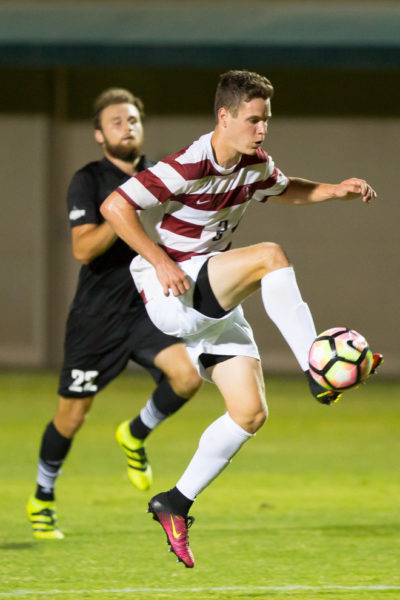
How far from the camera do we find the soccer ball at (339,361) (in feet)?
13.0

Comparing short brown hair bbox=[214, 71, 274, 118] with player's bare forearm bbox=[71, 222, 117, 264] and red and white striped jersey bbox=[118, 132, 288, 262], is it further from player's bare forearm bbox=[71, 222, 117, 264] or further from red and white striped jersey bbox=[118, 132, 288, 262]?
player's bare forearm bbox=[71, 222, 117, 264]

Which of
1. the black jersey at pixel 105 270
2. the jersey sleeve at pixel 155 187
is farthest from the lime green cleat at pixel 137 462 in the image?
the jersey sleeve at pixel 155 187

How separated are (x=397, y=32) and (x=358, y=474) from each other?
665 centimetres

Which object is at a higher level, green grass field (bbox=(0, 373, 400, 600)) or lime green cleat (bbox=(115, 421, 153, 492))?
lime green cleat (bbox=(115, 421, 153, 492))

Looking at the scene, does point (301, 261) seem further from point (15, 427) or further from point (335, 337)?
point (335, 337)

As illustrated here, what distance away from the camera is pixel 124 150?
564 cm

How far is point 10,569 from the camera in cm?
483

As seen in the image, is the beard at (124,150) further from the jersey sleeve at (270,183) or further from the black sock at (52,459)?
the black sock at (52,459)

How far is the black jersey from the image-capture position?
561 centimetres

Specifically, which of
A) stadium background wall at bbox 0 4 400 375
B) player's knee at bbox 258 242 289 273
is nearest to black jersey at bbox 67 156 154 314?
player's knee at bbox 258 242 289 273

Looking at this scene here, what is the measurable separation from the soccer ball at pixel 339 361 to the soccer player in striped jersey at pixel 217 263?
0.22ft

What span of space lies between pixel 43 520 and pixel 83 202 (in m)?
1.63

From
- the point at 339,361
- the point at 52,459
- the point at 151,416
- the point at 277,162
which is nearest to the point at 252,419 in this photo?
the point at 339,361

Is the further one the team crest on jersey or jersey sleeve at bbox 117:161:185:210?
the team crest on jersey
